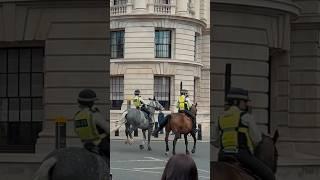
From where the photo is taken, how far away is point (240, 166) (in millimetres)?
8141

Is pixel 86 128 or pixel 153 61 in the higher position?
pixel 153 61

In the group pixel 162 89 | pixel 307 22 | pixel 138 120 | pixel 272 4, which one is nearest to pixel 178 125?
pixel 138 120

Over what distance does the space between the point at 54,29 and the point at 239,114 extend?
10.1 feet

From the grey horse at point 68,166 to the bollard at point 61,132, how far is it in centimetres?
401

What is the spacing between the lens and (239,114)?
27.5 ft

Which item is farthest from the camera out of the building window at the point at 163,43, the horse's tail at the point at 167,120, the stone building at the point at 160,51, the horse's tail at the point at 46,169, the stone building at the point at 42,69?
the horse's tail at the point at 167,120

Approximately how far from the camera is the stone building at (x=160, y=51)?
1009cm

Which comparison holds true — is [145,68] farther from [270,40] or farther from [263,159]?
[263,159]

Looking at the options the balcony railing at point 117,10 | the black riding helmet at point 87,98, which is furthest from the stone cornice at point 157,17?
the black riding helmet at point 87,98

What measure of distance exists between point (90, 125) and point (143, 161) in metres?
2.82

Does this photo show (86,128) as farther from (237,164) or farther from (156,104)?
(156,104)

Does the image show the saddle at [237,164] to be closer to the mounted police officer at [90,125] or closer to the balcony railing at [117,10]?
the mounted police officer at [90,125]

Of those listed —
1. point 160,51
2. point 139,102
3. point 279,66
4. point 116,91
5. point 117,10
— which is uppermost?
point 117,10

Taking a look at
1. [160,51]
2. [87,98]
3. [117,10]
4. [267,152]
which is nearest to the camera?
[267,152]
